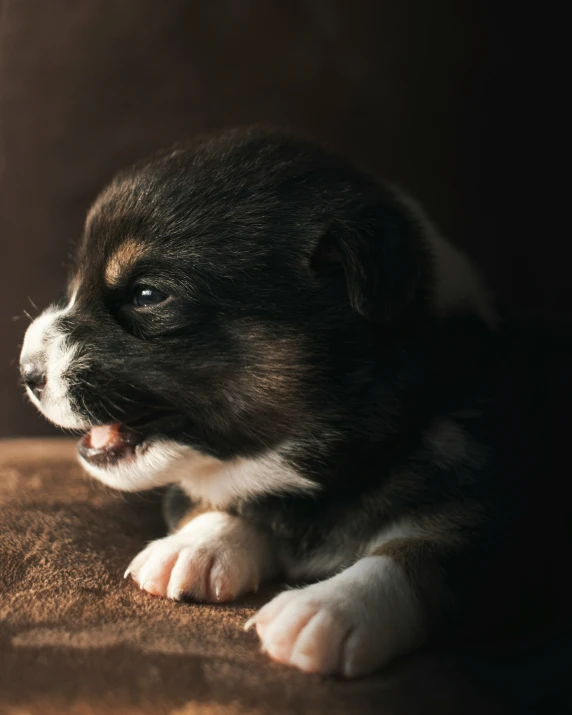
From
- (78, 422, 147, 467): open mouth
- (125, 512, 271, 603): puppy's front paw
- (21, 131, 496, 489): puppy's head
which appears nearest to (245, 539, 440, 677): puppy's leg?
(125, 512, 271, 603): puppy's front paw

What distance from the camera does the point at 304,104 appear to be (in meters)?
2.29

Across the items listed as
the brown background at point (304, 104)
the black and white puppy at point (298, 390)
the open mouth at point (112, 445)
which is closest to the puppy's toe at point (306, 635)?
the black and white puppy at point (298, 390)

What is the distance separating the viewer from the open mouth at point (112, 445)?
1479mm

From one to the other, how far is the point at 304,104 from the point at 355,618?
5.17ft

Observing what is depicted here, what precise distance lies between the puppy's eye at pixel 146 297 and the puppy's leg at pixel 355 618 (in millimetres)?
535

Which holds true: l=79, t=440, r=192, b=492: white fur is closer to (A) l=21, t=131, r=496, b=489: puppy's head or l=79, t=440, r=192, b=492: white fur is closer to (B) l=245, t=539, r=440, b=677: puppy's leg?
(A) l=21, t=131, r=496, b=489: puppy's head

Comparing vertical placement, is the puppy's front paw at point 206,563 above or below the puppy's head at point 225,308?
below

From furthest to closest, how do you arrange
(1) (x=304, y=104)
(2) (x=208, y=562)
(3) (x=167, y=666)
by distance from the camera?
1. (1) (x=304, y=104)
2. (2) (x=208, y=562)
3. (3) (x=167, y=666)

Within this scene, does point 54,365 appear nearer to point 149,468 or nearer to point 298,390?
point 149,468

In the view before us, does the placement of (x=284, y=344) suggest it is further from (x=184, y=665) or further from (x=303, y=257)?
(x=184, y=665)

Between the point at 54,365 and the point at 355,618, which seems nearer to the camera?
the point at 355,618

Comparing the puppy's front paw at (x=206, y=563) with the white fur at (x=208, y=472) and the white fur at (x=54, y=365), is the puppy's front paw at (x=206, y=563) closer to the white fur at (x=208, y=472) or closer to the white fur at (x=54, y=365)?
the white fur at (x=208, y=472)

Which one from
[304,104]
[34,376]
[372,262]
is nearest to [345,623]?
[372,262]

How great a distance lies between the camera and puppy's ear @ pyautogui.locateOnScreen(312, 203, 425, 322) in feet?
4.36
